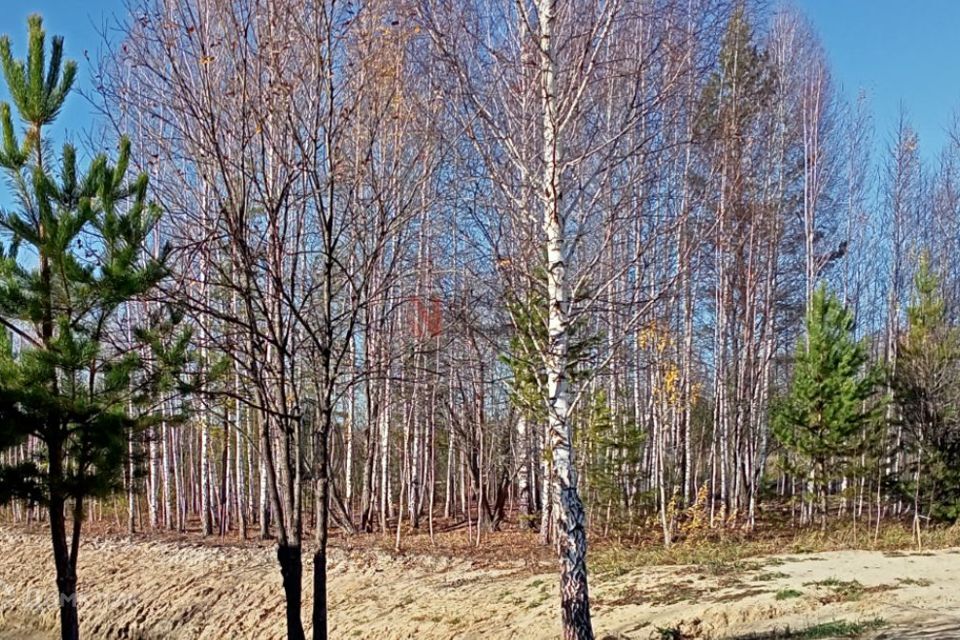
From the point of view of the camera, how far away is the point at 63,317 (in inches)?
255

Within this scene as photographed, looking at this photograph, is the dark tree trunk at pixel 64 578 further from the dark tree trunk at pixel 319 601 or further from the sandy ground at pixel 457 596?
the sandy ground at pixel 457 596

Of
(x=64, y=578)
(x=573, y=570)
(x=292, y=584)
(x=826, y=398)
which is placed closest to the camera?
(x=573, y=570)

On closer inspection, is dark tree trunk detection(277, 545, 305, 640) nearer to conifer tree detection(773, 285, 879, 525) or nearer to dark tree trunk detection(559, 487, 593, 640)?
dark tree trunk detection(559, 487, 593, 640)

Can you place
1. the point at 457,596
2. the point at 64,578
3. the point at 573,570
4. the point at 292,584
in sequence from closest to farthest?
the point at 573,570, the point at 292,584, the point at 64,578, the point at 457,596

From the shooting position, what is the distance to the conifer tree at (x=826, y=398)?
14961 mm

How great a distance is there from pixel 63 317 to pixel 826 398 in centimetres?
1318

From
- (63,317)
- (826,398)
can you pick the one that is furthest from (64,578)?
(826,398)

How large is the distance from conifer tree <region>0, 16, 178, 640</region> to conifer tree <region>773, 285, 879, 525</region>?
12.1 meters

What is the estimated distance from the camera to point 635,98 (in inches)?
224

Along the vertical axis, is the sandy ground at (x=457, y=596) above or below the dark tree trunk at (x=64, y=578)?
below

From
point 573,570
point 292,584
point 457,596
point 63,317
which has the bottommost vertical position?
point 457,596

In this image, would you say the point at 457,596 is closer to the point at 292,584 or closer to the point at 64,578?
the point at 292,584

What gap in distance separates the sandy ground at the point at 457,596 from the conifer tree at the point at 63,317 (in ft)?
13.2

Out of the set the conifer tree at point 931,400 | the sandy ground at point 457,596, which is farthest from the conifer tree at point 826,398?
the sandy ground at point 457,596
